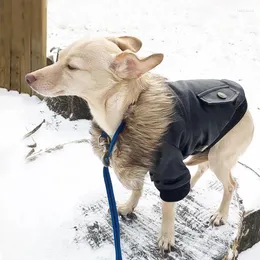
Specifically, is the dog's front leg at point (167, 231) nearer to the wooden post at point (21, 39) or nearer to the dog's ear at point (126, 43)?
the dog's ear at point (126, 43)

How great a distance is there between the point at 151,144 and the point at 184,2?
8296 mm

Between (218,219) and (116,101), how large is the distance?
1.02 metres

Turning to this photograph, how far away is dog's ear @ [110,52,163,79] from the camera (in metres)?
1.82

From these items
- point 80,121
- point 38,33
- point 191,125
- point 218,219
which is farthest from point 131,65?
point 38,33

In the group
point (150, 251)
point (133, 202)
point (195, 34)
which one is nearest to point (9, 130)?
point (133, 202)

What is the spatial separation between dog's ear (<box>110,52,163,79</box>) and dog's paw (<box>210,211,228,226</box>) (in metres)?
1.07

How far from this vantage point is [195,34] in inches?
301

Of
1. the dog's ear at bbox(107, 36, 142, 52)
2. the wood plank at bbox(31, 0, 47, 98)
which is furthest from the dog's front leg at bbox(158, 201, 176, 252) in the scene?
the wood plank at bbox(31, 0, 47, 98)

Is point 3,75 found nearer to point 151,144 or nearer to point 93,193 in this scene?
point 93,193

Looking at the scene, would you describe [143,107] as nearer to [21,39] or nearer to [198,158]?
[198,158]

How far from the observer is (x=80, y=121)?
4176 mm

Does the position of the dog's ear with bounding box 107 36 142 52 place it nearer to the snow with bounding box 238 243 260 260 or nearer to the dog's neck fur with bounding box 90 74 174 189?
the dog's neck fur with bounding box 90 74 174 189

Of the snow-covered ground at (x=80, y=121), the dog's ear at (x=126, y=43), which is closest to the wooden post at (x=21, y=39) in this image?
the snow-covered ground at (x=80, y=121)

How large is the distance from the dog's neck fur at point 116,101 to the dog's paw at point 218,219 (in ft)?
2.93
